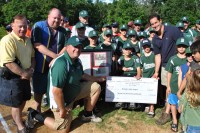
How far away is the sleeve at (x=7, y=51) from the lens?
16.5 ft

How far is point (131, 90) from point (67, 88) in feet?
5.93

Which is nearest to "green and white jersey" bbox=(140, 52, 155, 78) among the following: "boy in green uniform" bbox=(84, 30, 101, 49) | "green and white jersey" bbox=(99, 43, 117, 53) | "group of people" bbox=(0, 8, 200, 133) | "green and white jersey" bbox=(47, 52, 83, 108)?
"group of people" bbox=(0, 8, 200, 133)

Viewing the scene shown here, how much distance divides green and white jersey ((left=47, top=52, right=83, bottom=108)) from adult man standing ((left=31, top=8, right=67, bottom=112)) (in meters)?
0.66

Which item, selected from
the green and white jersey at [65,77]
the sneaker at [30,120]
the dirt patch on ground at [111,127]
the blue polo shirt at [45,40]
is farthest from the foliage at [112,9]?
the sneaker at [30,120]

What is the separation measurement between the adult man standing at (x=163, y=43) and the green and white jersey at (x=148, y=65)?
13cm

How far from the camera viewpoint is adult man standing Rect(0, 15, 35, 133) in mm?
5086

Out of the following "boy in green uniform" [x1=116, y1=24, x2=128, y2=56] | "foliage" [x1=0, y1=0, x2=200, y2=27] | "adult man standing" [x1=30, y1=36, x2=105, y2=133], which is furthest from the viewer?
"foliage" [x1=0, y1=0, x2=200, y2=27]

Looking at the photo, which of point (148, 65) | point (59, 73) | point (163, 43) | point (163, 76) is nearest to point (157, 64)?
point (148, 65)

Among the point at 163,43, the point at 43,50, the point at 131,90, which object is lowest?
the point at 131,90

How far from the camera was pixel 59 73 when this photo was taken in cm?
510

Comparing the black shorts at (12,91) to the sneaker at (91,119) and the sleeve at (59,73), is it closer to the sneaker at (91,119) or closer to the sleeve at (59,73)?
the sleeve at (59,73)

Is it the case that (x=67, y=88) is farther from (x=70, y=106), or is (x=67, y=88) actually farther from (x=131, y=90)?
(x=131, y=90)

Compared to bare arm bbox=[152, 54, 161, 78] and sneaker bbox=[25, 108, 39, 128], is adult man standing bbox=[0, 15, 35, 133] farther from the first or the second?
bare arm bbox=[152, 54, 161, 78]

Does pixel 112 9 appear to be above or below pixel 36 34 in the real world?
above
